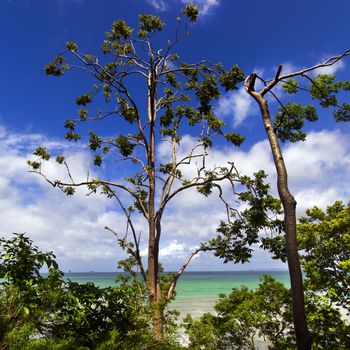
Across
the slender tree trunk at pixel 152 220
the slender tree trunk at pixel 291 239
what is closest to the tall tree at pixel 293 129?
the slender tree trunk at pixel 291 239

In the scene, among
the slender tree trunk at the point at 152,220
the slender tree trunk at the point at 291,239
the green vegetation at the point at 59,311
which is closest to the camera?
the green vegetation at the point at 59,311

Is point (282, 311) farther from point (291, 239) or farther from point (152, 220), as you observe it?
point (291, 239)

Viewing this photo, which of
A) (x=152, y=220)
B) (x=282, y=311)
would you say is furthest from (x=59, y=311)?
(x=282, y=311)

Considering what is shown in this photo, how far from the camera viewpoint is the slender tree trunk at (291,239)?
15.0 feet

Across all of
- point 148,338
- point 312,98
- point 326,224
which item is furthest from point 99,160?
point 326,224

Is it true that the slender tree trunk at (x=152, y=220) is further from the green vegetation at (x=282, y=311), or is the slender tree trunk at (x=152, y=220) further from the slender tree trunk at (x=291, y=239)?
the slender tree trunk at (x=291, y=239)

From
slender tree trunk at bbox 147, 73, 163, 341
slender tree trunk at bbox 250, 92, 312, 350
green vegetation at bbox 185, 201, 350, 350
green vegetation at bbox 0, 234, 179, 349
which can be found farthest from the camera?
green vegetation at bbox 185, 201, 350, 350

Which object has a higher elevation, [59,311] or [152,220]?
[152,220]

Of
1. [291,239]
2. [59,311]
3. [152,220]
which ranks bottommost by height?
[59,311]

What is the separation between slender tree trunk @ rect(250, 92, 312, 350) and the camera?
180 inches

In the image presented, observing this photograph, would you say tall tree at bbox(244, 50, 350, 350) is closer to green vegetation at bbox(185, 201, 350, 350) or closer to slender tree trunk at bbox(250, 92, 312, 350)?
slender tree trunk at bbox(250, 92, 312, 350)

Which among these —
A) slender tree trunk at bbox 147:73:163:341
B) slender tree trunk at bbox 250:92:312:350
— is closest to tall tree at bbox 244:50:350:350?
slender tree trunk at bbox 250:92:312:350

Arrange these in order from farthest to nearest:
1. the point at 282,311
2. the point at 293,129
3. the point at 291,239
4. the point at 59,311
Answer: the point at 282,311
the point at 293,129
the point at 291,239
the point at 59,311

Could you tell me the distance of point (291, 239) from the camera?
16.3 ft
